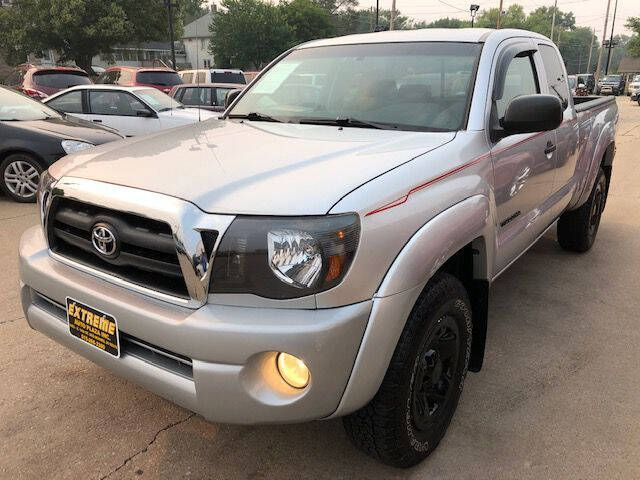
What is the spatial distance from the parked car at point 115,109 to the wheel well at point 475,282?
7.68m

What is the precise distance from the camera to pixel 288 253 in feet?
5.82

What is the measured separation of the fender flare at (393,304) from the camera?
182 centimetres

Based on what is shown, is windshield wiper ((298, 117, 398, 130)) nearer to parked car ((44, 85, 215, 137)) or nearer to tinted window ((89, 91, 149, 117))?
parked car ((44, 85, 215, 137))

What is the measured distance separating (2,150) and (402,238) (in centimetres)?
626

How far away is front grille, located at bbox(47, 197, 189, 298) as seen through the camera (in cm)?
190

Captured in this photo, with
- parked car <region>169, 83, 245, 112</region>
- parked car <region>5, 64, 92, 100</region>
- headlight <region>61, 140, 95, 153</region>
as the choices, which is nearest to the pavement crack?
headlight <region>61, 140, 95, 153</region>

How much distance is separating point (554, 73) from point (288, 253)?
119 inches

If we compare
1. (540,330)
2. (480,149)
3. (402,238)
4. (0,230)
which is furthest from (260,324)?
(0,230)

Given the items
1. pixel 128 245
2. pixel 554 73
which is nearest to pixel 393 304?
pixel 128 245

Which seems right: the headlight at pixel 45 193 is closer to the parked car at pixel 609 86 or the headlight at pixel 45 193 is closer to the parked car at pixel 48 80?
the parked car at pixel 48 80

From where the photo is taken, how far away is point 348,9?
235 ft

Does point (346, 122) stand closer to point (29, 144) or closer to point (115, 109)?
point (29, 144)

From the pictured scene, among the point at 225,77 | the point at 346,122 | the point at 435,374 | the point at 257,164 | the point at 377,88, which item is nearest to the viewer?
the point at 257,164

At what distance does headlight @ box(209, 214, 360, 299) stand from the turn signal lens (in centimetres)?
24
